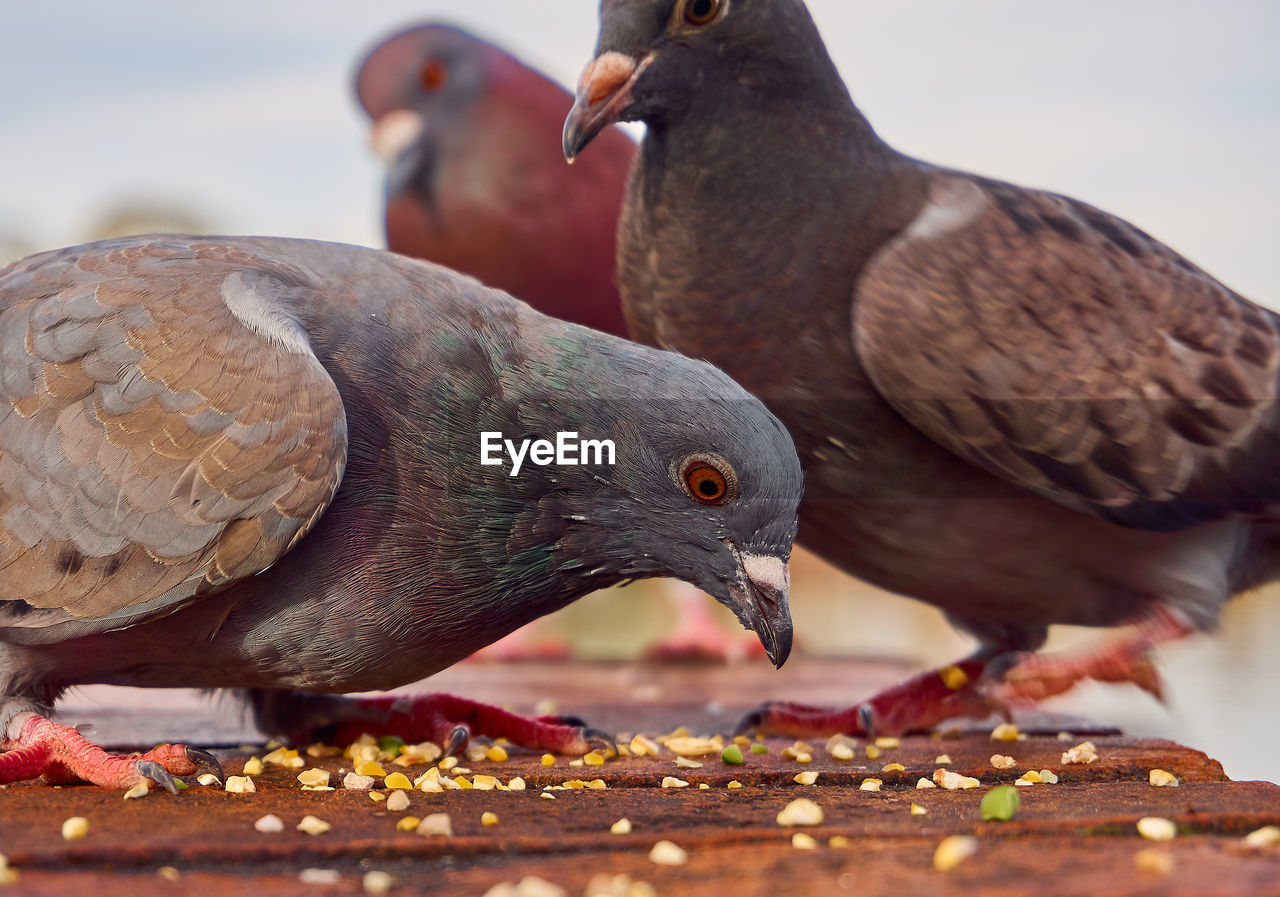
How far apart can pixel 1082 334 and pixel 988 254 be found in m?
0.38

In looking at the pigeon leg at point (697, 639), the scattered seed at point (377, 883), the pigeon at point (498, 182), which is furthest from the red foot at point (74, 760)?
the pigeon leg at point (697, 639)

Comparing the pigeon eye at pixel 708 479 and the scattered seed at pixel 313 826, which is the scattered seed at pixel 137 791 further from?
the pigeon eye at pixel 708 479

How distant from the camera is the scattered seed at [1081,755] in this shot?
323 cm

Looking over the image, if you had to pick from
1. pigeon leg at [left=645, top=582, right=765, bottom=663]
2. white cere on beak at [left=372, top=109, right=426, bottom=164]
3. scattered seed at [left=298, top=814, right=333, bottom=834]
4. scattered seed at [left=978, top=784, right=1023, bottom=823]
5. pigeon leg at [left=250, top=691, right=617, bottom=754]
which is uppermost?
white cere on beak at [left=372, top=109, right=426, bottom=164]

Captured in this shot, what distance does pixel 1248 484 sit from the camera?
3732 mm

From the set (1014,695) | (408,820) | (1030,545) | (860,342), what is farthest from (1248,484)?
(408,820)

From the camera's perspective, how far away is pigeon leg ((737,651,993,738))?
396cm

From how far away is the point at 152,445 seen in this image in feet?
9.23

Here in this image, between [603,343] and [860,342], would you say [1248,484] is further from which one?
[603,343]

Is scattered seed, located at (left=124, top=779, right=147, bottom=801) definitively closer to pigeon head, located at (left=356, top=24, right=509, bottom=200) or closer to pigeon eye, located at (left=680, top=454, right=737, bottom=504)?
pigeon eye, located at (left=680, top=454, right=737, bottom=504)

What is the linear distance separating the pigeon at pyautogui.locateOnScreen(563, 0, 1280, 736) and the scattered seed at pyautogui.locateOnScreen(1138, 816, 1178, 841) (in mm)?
1454

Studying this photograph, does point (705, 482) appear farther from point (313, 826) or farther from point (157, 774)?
point (157, 774)

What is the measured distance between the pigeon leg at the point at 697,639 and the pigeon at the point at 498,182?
0.02 meters

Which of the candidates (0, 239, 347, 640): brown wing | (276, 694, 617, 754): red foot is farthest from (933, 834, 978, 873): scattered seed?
(0, 239, 347, 640): brown wing
